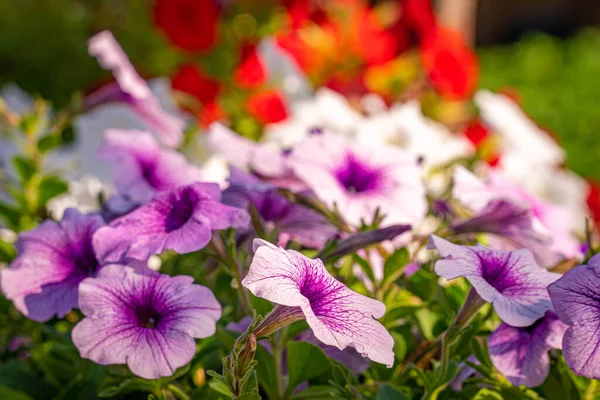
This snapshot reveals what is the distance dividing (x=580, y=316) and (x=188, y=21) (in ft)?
5.82

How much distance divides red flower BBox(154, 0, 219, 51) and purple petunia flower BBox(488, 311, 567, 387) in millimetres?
1657

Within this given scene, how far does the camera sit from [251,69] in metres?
2.25

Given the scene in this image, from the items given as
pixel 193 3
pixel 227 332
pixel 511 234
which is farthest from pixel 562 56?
pixel 227 332

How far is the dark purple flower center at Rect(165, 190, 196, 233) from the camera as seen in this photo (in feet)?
2.80

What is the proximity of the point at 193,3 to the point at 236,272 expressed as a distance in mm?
1553

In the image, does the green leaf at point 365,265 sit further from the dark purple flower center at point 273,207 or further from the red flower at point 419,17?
the red flower at point 419,17

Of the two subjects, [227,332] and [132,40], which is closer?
[227,332]

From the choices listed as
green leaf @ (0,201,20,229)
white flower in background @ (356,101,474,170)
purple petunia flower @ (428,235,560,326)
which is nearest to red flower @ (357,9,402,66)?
white flower in background @ (356,101,474,170)

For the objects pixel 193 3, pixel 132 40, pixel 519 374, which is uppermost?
pixel 519 374

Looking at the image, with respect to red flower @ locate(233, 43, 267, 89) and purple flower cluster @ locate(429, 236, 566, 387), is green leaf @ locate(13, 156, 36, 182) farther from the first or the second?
red flower @ locate(233, 43, 267, 89)

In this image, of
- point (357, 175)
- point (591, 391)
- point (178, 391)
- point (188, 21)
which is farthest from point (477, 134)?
point (178, 391)

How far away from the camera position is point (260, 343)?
824 mm

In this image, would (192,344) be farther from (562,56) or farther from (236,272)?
(562,56)

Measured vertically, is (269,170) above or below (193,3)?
above
